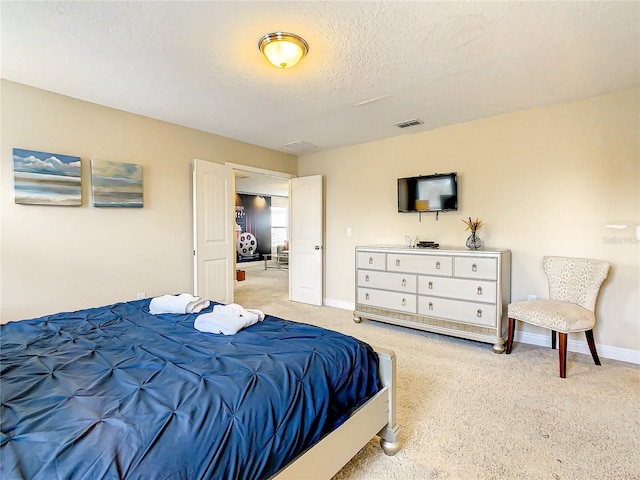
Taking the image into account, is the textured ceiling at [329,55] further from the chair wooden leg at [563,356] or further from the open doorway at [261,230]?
the open doorway at [261,230]

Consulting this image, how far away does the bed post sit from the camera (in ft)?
5.82

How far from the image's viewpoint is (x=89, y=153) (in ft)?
10.3

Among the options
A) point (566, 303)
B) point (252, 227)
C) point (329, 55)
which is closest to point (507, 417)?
point (566, 303)

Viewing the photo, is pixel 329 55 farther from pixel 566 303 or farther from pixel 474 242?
pixel 566 303

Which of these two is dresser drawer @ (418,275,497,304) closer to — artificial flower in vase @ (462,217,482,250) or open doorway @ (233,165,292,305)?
artificial flower in vase @ (462,217,482,250)

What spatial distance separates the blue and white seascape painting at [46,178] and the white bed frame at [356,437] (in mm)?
3113

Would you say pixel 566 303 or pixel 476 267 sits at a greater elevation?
pixel 476 267

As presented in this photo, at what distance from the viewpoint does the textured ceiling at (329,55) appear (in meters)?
1.87

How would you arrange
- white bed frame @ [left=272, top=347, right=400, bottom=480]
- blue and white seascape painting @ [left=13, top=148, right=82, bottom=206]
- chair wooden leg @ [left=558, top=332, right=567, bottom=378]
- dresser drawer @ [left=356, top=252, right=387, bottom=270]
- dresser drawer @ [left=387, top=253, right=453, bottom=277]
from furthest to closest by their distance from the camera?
dresser drawer @ [left=356, top=252, right=387, bottom=270] → dresser drawer @ [left=387, top=253, right=453, bottom=277] → blue and white seascape painting @ [left=13, top=148, right=82, bottom=206] → chair wooden leg @ [left=558, top=332, right=567, bottom=378] → white bed frame @ [left=272, top=347, right=400, bottom=480]

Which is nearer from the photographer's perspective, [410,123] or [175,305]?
[175,305]

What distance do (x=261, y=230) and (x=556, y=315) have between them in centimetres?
886

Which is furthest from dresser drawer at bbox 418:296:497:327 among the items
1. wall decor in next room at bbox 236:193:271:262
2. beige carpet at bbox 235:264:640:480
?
wall decor in next room at bbox 236:193:271:262

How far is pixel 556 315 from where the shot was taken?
2717 mm

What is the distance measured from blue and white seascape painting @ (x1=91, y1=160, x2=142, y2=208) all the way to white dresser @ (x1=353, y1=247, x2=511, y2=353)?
274cm
